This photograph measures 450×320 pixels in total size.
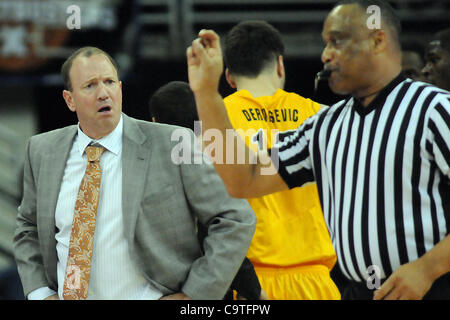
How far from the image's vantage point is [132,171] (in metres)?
2.38

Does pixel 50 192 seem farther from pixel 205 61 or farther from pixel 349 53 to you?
pixel 349 53

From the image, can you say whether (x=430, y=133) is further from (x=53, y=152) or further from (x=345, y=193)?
(x=53, y=152)

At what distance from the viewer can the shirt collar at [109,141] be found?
2.47m

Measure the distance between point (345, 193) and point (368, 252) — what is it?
0.18m

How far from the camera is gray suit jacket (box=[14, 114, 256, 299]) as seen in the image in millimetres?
2303

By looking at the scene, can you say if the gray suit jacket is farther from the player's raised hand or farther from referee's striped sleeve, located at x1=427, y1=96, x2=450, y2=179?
referee's striped sleeve, located at x1=427, y1=96, x2=450, y2=179

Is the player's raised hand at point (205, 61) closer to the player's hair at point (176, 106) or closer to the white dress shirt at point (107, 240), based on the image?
the white dress shirt at point (107, 240)

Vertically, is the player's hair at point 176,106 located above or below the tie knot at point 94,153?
above

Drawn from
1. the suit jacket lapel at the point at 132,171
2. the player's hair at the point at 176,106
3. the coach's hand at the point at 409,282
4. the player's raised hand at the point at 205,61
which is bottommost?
the coach's hand at the point at 409,282

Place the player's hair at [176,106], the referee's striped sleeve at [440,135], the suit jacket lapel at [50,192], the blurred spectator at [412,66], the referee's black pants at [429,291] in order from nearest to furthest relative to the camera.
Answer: the referee's striped sleeve at [440,135] → the referee's black pants at [429,291] → the suit jacket lapel at [50,192] → the player's hair at [176,106] → the blurred spectator at [412,66]

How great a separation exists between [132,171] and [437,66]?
1803 mm

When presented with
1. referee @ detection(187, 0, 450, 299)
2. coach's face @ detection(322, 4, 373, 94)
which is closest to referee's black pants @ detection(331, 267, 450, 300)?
referee @ detection(187, 0, 450, 299)

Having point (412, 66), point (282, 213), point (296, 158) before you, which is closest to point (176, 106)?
point (282, 213)

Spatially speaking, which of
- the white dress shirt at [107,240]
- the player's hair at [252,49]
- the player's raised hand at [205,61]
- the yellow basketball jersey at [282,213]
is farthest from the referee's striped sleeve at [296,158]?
the player's hair at [252,49]
